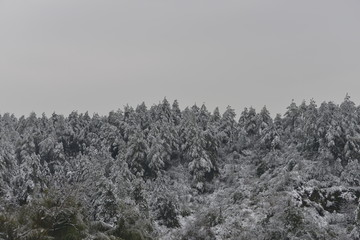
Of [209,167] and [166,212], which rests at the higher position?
[209,167]

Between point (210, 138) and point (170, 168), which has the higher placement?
point (210, 138)

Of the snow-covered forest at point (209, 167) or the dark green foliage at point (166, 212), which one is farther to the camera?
the dark green foliage at point (166, 212)

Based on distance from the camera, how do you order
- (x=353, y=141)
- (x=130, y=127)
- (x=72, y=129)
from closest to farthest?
(x=353, y=141)
(x=130, y=127)
(x=72, y=129)

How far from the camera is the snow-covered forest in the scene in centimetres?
3834

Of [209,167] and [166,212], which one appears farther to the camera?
[209,167]

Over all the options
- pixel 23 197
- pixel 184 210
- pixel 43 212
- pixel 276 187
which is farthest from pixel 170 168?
pixel 43 212

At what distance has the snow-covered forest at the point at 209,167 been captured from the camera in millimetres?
38344

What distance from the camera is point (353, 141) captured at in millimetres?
51781

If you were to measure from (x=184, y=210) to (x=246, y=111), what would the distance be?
26.6 meters

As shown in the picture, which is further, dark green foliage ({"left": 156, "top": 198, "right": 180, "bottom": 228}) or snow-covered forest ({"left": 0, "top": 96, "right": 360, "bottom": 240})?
dark green foliage ({"left": 156, "top": 198, "right": 180, "bottom": 228})

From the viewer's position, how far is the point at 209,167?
55375mm

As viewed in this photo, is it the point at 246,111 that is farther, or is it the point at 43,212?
the point at 246,111

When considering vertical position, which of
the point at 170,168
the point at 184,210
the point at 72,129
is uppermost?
the point at 72,129

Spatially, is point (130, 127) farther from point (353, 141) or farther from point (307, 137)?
point (353, 141)
